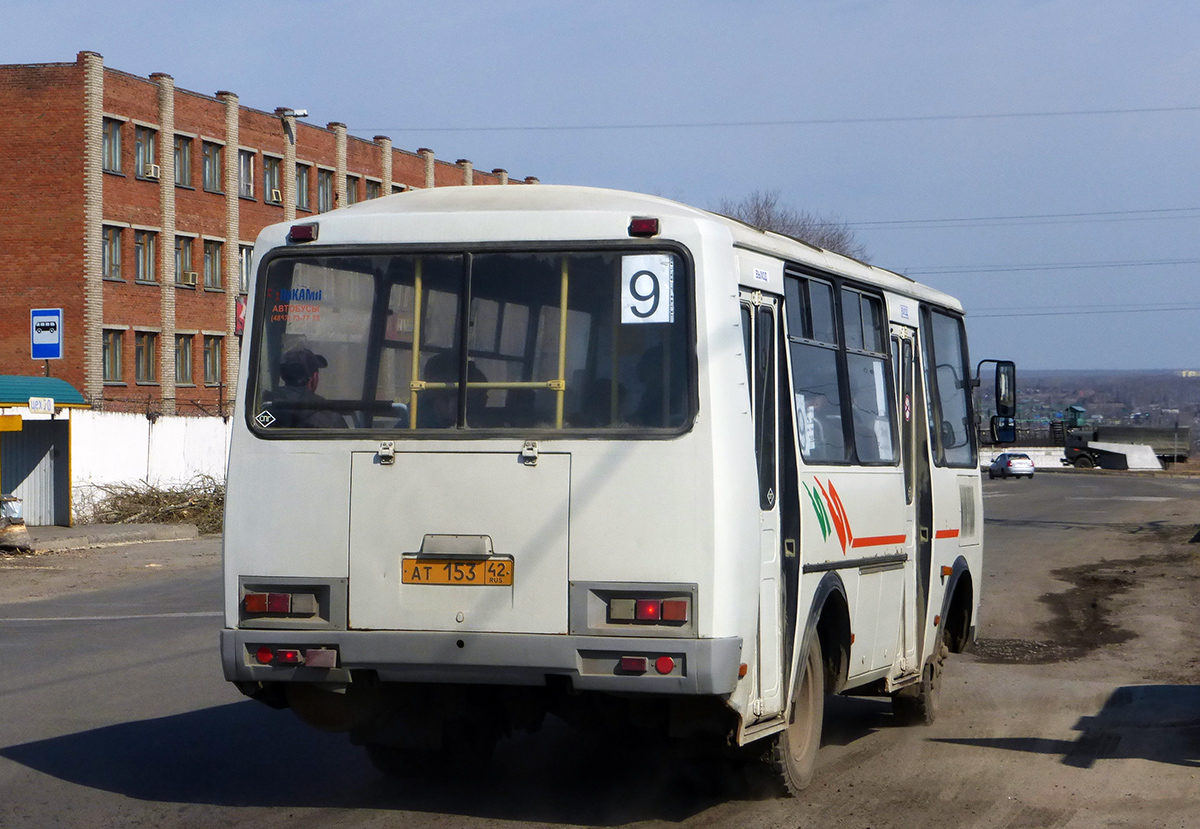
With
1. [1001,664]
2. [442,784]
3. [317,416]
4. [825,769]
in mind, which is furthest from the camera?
[1001,664]

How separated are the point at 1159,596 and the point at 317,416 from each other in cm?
1533

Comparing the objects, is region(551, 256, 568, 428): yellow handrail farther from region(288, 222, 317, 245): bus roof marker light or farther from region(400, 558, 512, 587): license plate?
region(288, 222, 317, 245): bus roof marker light

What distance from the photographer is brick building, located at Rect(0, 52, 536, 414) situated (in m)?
47.2

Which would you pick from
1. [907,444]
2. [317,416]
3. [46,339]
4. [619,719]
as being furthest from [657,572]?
[46,339]

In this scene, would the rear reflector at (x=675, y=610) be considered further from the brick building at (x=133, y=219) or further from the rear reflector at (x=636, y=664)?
the brick building at (x=133, y=219)

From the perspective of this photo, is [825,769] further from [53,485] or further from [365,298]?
[53,485]

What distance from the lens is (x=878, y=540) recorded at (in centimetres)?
827

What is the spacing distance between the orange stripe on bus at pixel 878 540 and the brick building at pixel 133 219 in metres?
42.0

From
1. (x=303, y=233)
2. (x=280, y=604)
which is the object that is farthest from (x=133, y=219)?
(x=280, y=604)

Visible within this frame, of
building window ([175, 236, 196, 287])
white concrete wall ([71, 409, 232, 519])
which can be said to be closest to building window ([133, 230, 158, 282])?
building window ([175, 236, 196, 287])

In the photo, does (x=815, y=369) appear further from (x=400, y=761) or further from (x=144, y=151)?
(x=144, y=151)

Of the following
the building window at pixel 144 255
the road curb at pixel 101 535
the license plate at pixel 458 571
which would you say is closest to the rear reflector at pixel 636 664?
the license plate at pixel 458 571

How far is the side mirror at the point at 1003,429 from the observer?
1084cm

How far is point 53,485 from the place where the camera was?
3134cm
